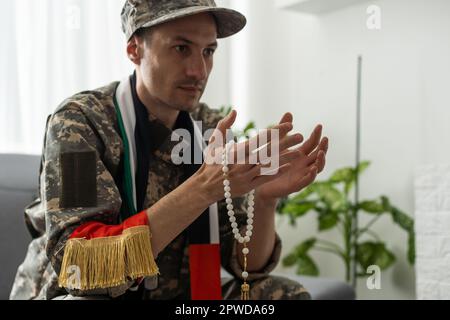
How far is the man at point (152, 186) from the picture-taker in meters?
0.89

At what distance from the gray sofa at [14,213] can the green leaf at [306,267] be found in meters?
0.93

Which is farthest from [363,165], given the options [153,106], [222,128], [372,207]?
[222,128]

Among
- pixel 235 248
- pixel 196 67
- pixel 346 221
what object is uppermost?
pixel 196 67

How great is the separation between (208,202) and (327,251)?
184cm

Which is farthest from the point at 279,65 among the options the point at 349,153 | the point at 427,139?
the point at 427,139

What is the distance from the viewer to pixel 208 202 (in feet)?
2.94

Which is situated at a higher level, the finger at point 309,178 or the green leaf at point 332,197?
the finger at point 309,178

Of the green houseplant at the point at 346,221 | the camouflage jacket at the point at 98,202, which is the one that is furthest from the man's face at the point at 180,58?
the green houseplant at the point at 346,221

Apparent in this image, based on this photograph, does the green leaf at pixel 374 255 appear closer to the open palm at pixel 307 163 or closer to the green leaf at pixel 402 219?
the green leaf at pixel 402 219

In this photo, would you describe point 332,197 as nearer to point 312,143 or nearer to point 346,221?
point 346,221

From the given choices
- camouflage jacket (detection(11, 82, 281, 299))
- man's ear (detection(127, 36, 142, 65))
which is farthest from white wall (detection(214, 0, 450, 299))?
man's ear (detection(127, 36, 142, 65))

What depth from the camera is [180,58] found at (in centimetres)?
108

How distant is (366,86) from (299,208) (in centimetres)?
65

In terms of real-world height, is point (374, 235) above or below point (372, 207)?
below
